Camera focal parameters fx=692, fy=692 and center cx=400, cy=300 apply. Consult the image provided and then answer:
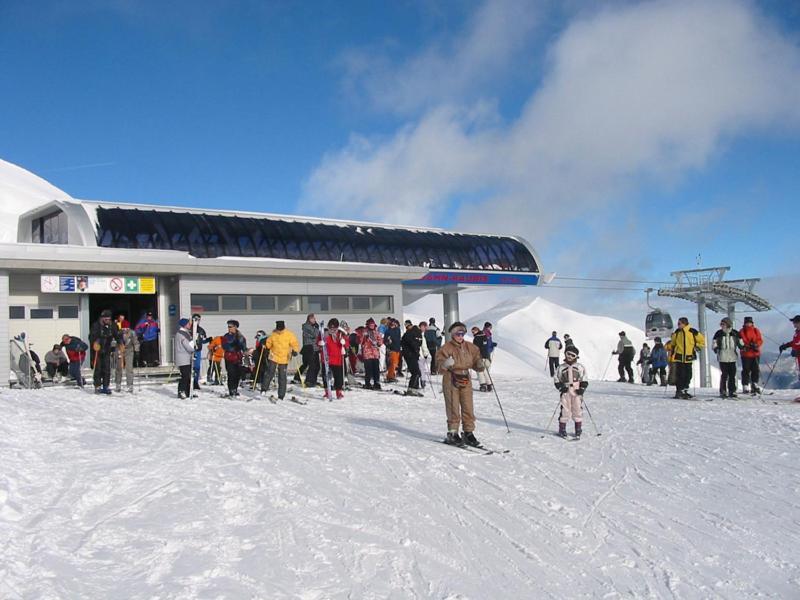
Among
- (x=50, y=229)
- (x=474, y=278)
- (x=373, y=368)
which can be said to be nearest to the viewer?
(x=373, y=368)

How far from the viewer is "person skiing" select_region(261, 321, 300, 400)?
46.6 ft

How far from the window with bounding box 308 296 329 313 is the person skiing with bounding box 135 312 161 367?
461 centimetres

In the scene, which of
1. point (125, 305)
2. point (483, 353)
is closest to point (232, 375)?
point (483, 353)

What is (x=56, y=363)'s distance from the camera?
16938mm

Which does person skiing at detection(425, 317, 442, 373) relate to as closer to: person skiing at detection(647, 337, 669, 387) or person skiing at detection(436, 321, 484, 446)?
person skiing at detection(647, 337, 669, 387)

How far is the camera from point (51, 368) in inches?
664

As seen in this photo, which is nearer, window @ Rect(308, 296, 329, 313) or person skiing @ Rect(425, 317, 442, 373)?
person skiing @ Rect(425, 317, 442, 373)

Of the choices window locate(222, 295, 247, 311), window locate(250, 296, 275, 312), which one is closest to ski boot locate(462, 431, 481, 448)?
window locate(222, 295, 247, 311)

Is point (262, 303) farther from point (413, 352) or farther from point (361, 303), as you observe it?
point (413, 352)

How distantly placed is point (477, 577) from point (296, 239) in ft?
78.8

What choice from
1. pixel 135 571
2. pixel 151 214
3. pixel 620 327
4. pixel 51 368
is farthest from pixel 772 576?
pixel 620 327

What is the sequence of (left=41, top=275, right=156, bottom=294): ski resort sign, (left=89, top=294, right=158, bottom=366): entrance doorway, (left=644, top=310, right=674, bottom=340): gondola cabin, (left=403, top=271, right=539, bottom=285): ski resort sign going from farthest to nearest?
(left=644, top=310, right=674, bottom=340): gondola cabin < (left=403, top=271, right=539, bottom=285): ski resort sign < (left=89, top=294, right=158, bottom=366): entrance doorway < (left=41, top=275, right=156, bottom=294): ski resort sign

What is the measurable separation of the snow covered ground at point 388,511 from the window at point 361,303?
453 inches

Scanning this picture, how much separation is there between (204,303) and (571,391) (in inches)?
485
